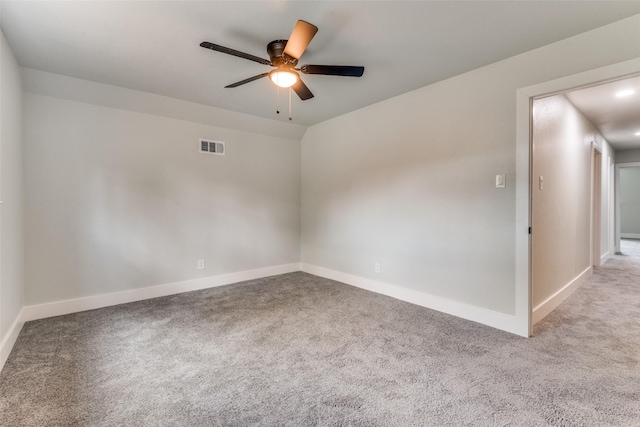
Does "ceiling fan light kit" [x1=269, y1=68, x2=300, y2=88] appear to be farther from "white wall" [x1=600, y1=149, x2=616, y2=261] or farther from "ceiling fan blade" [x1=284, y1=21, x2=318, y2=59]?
"white wall" [x1=600, y1=149, x2=616, y2=261]

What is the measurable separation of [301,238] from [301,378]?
127 inches

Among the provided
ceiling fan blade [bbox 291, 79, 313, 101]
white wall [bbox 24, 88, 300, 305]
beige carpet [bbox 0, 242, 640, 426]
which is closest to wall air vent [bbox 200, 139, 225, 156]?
white wall [bbox 24, 88, 300, 305]

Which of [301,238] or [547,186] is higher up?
[547,186]

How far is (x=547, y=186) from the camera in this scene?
3.11 m

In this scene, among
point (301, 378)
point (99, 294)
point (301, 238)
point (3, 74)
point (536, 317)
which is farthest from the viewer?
point (301, 238)

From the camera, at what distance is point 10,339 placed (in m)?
2.34

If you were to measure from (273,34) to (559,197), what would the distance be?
3.52 m

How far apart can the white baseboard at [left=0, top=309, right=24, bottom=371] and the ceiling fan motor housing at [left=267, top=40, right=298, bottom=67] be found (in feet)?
9.30

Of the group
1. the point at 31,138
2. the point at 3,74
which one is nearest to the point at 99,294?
the point at 31,138

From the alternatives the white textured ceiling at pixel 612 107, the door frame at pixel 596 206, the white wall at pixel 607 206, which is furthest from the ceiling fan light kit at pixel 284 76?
the white wall at pixel 607 206

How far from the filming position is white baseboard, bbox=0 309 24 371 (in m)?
2.10

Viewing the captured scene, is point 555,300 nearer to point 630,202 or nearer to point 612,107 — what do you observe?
point 612,107

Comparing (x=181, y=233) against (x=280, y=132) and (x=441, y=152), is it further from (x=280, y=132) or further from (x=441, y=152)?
(x=441, y=152)

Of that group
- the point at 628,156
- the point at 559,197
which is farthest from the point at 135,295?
the point at 628,156
